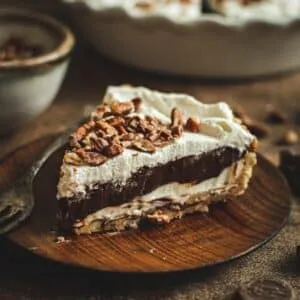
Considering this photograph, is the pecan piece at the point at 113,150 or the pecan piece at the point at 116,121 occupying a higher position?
the pecan piece at the point at 113,150

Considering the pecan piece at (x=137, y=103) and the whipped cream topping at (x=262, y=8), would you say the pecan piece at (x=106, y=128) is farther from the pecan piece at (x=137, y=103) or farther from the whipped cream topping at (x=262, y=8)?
the whipped cream topping at (x=262, y=8)

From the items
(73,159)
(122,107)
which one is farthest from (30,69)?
(73,159)

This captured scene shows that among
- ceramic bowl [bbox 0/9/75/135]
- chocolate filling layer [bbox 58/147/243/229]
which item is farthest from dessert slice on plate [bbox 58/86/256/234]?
ceramic bowl [bbox 0/9/75/135]

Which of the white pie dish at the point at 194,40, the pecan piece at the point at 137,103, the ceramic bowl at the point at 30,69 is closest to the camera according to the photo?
the pecan piece at the point at 137,103

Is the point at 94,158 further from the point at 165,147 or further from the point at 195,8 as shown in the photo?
A: the point at 195,8

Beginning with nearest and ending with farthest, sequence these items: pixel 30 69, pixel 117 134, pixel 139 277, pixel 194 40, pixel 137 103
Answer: pixel 139 277, pixel 117 134, pixel 137 103, pixel 30 69, pixel 194 40

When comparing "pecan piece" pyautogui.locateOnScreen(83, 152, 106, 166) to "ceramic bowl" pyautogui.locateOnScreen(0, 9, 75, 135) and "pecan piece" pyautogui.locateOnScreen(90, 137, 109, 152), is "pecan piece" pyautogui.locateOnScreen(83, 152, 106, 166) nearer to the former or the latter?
"pecan piece" pyautogui.locateOnScreen(90, 137, 109, 152)

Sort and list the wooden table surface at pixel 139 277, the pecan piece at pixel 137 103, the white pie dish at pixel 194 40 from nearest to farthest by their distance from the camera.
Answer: the wooden table surface at pixel 139 277 → the pecan piece at pixel 137 103 → the white pie dish at pixel 194 40

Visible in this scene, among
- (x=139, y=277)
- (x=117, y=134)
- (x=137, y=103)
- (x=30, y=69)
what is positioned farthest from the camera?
(x=30, y=69)

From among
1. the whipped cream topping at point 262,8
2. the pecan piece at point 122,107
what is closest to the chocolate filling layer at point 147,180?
the pecan piece at point 122,107
